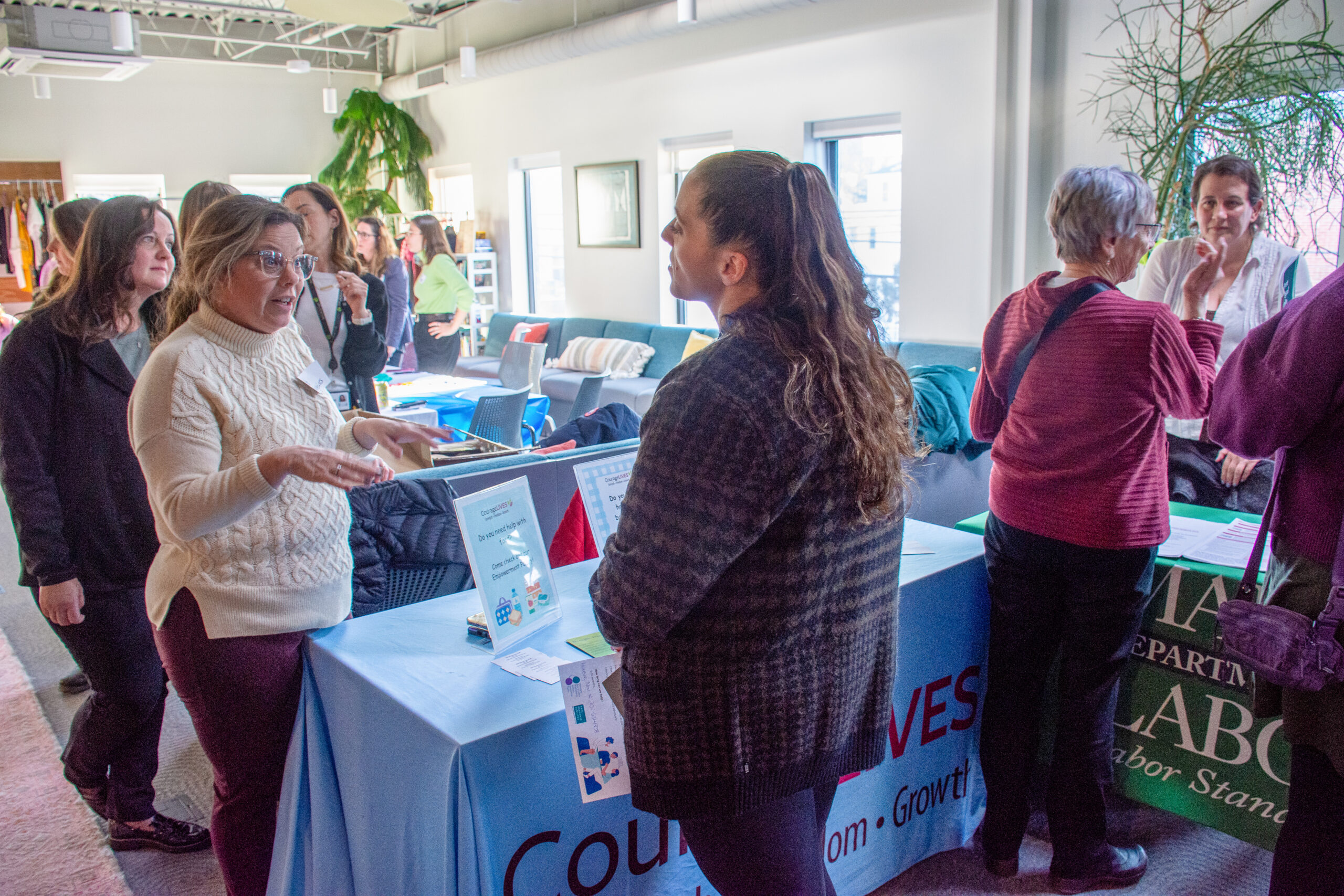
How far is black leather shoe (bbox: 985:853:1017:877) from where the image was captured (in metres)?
2.31

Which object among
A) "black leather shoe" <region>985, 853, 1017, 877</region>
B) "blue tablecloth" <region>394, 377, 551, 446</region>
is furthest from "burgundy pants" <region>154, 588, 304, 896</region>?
"blue tablecloth" <region>394, 377, 551, 446</region>

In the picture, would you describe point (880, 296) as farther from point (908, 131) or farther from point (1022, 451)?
point (1022, 451)

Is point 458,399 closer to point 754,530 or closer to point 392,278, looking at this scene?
point 392,278

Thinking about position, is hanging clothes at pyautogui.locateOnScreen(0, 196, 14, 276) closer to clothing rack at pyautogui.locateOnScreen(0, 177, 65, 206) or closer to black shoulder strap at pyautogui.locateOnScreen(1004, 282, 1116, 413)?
clothing rack at pyautogui.locateOnScreen(0, 177, 65, 206)

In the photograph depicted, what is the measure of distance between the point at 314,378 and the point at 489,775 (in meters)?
0.81

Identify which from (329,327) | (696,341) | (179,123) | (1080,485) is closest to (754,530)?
(1080,485)

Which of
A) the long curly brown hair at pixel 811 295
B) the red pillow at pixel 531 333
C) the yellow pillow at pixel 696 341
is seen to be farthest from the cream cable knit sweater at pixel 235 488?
the red pillow at pixel 531 333

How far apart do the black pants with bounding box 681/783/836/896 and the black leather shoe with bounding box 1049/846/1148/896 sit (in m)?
1.27

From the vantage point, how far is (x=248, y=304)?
169cm

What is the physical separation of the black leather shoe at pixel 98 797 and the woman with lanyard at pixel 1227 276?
3.12m

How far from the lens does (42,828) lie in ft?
8.60

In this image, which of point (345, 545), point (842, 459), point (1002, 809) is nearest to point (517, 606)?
point (345, 545)

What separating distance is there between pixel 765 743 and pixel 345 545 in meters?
1.01

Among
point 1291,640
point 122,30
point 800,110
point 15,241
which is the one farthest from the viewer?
point 15,241
